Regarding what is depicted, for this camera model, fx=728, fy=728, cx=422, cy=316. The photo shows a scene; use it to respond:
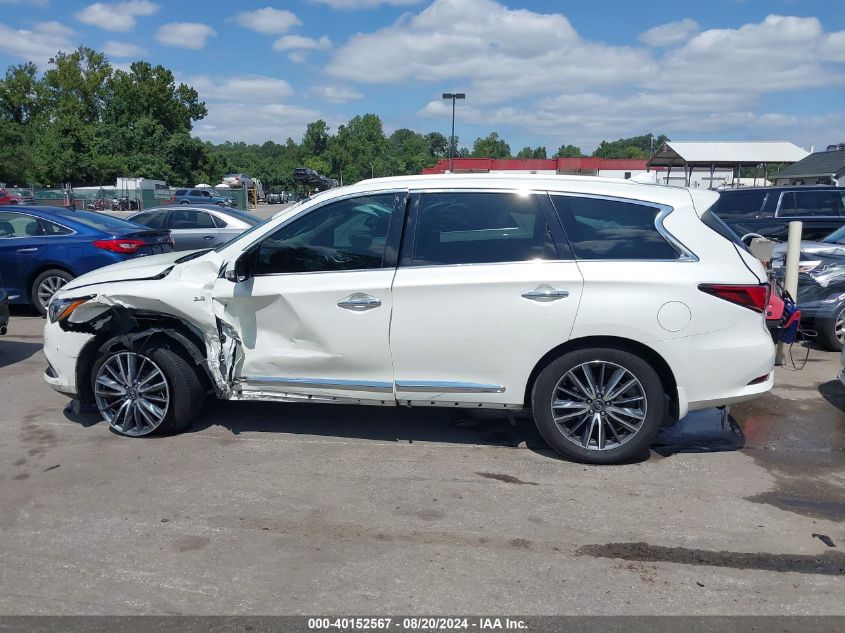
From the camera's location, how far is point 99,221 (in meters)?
10.5

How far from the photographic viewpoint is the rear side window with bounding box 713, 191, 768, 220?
1334cm

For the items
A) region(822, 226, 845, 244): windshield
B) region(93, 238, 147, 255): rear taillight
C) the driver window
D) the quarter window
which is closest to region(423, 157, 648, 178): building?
region(822, 226, 845, 244): windshield

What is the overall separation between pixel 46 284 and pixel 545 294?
26.1ft

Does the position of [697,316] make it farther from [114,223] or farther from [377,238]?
[114,223]

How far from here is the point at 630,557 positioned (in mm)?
3770

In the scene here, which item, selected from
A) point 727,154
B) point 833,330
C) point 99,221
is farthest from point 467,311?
point 727,154

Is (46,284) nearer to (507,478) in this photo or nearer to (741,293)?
(507,478)

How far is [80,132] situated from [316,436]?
232ft

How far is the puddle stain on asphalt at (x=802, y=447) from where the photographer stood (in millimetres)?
4492

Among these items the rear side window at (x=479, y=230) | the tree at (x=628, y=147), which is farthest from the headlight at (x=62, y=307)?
the tree at (x=628, y=147)

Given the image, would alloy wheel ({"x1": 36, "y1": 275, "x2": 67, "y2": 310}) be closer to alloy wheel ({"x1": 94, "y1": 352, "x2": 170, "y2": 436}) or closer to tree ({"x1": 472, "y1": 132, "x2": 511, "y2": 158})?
alloy wheel ({"x1": 94, "y1": 352, "x2": 170, "y2": 436})

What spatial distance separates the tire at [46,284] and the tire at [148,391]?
5.25 metres

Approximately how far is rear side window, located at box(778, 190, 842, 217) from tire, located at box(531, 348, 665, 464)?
32.7ft

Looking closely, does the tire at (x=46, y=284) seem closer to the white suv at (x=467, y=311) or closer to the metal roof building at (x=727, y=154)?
the white suv at (x=467, y=311)
